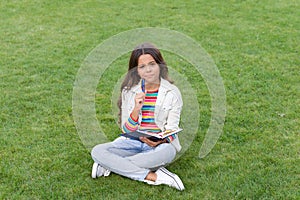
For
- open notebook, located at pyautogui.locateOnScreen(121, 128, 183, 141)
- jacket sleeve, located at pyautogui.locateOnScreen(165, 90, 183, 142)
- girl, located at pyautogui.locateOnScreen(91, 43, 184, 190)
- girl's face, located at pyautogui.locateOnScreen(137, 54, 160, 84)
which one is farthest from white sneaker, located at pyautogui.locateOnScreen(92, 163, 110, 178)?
girl's face, located at pyautogui.locateOnScreen(137, 54, 160, 84)

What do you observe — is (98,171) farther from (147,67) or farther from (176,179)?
(147,67)

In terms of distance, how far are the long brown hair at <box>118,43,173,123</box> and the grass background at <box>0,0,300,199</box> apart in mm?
705

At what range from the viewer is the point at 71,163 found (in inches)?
155

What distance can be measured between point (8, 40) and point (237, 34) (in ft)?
11.8

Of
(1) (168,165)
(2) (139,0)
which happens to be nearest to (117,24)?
(2) (139,0)

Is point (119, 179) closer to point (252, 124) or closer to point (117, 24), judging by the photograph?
point (252, 124)

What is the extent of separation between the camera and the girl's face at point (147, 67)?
378 cm

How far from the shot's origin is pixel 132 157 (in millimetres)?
3682

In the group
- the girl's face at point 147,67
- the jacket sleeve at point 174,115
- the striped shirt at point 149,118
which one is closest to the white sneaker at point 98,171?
the striped shirt at point 149,118

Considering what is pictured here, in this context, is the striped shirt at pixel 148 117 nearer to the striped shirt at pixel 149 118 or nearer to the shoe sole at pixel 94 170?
the striped shirt at pixel 149 118

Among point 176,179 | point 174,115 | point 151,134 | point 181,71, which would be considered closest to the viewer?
point 176,179

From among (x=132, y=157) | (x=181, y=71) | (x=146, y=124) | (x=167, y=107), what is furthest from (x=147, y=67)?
(x=181, y=71)

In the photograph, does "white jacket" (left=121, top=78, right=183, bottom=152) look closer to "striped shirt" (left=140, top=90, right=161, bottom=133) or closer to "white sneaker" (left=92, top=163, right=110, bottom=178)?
"striped shirt" (left=140, top=90, right=161, bottom=133)

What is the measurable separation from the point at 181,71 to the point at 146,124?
2.18 meters
